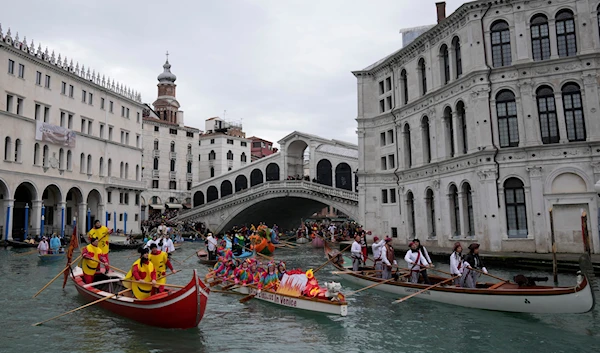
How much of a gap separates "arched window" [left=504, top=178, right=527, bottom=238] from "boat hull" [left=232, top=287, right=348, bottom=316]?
1284 cm

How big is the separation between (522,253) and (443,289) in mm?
9479

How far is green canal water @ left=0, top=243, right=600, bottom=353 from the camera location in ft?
29.9

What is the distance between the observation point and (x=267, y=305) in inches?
509

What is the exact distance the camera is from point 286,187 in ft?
139

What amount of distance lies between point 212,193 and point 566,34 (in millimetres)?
43130

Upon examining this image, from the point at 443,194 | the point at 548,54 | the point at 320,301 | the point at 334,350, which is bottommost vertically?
the point at 334,350

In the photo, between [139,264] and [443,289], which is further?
[443,289]

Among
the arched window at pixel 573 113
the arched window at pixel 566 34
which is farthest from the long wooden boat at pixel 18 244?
the arched window at pixel 566 34

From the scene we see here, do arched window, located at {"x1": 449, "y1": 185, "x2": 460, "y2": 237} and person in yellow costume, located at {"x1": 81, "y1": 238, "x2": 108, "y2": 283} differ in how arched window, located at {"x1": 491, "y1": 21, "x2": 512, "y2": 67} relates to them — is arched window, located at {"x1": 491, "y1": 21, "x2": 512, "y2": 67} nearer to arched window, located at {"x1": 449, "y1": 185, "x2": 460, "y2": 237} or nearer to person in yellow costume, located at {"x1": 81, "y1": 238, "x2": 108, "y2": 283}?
arched window, located at {"x1": 449, "y1": 185, "x2": 460, "y2": 237}

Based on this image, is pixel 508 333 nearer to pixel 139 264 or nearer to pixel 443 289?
pixel 443 289

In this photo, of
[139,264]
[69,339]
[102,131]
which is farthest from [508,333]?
[102,131]

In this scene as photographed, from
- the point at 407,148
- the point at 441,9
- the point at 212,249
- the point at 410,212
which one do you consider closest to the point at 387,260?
the point at 212,249

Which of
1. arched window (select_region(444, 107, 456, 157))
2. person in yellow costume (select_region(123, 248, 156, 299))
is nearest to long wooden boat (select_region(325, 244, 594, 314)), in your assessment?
person in yellow costume (select_region(123, 248, 156, 299))

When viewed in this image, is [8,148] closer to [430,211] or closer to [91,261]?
[91,261]
